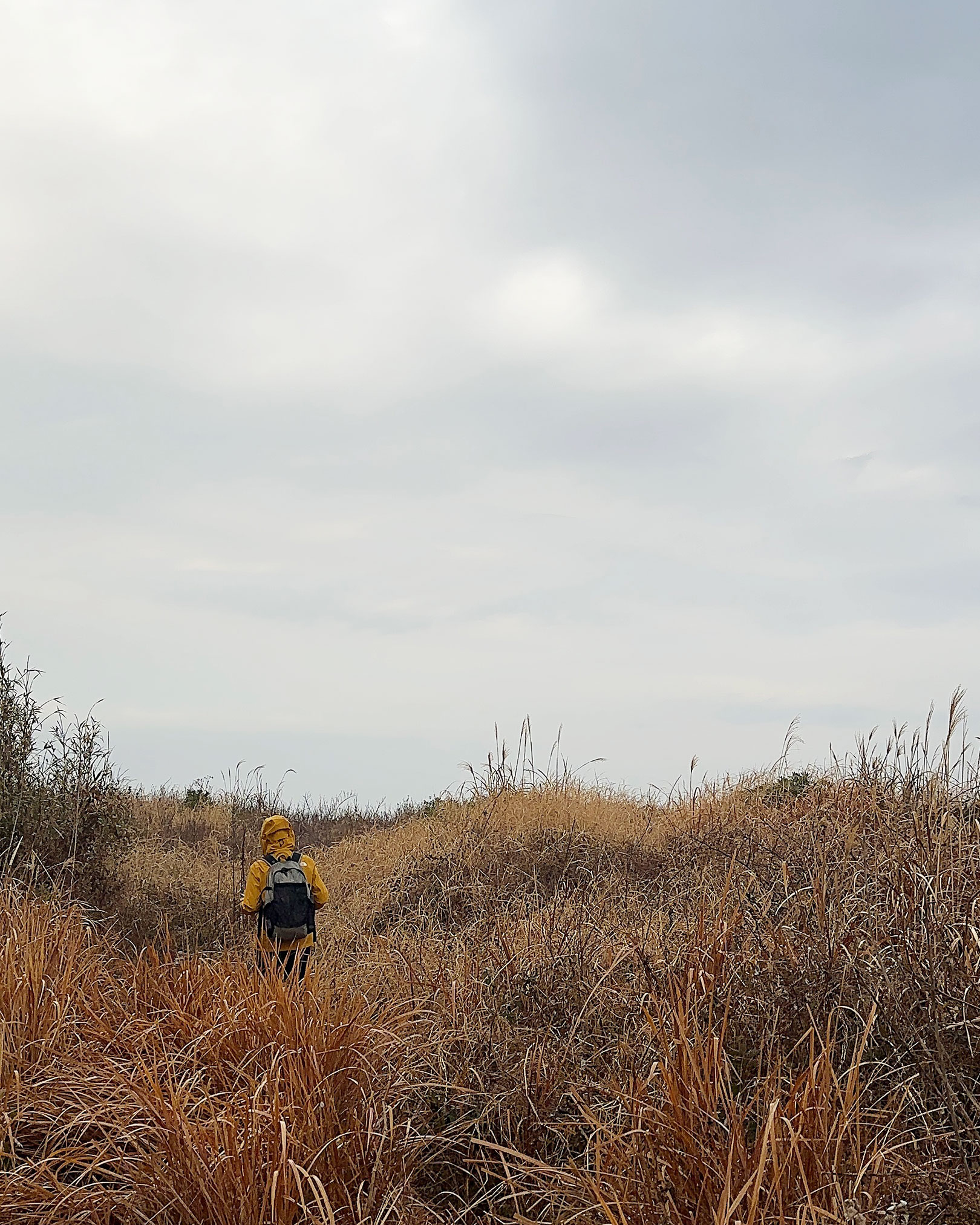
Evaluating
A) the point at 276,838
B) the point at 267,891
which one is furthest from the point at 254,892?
the point at 276,838

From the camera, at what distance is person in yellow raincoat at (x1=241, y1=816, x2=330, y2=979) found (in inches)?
314

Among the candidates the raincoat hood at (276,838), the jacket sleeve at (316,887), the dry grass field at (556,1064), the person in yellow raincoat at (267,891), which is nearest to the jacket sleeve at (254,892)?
the person in yellow raincoat at (267,891)

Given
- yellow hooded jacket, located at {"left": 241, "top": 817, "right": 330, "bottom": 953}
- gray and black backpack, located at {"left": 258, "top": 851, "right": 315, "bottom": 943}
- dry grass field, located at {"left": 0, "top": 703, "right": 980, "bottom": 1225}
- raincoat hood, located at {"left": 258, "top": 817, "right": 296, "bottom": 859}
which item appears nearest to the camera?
dry grass field, located at {"left": 0, "top": 703, "right": 980, "bottom": 1225}

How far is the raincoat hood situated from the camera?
8266mm

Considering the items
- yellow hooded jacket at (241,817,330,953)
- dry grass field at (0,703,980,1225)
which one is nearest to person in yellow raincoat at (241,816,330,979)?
yellow hooded jacket at (241,817,330,953)

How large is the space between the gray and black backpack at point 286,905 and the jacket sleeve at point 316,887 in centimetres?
15

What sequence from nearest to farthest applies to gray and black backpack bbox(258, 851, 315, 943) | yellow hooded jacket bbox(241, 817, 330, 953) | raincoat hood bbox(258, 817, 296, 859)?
gray and black backpack bbox(258, 851, 315, 943)
yellow hooded jacket bbox(241, 817, 330, 953)
raincoat hood bbox(258, 817, 296, 859)

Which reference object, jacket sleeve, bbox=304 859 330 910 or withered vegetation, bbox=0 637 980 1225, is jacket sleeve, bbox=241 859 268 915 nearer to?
jacket sleeve, bbox=304 859 330 910

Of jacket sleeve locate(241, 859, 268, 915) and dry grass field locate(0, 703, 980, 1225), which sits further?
jacket sleeve locate(241, 859, 268, 915)

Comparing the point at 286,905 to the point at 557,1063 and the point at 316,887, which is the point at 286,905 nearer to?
the point at 316,887

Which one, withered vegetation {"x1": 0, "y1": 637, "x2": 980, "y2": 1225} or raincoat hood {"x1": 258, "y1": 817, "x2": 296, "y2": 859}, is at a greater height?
raincoat hood {"x1": 258, "y1": 817, "x2": 296, "y2": 859}

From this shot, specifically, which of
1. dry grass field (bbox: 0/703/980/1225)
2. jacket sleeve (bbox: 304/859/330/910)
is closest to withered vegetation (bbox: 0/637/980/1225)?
dry grass field (bbox: 0/703/980/1225)

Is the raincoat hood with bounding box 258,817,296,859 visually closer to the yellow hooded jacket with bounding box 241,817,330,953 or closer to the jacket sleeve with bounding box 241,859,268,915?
the yellow hooded jacket with bounding box 241,817,330,953

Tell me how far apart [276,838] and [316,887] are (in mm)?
504
